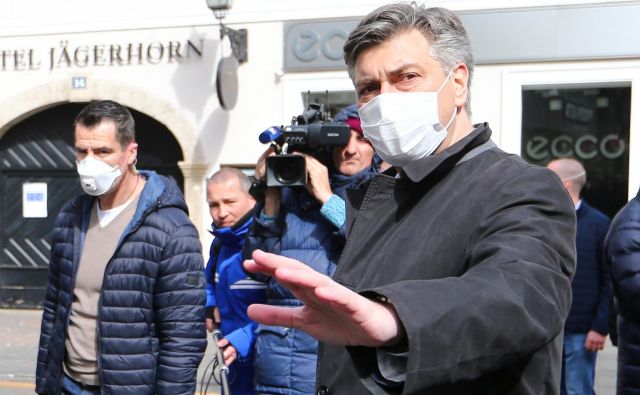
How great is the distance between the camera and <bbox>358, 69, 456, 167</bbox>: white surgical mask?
161cm

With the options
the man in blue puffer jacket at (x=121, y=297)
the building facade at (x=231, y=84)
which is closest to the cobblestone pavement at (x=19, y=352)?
the building facade at (x=231, y=84)

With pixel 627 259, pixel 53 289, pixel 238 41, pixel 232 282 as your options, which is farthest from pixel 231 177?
pixel 238 41

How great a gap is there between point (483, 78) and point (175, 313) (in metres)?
6.88

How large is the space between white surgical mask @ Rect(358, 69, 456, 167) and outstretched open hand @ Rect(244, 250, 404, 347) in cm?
62

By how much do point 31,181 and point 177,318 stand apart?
888 centimetres

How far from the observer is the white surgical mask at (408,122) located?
5.28ft

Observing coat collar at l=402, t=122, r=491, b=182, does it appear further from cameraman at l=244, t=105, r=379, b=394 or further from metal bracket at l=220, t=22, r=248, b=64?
metal bracket at l=220, t=22, r=248, b=64

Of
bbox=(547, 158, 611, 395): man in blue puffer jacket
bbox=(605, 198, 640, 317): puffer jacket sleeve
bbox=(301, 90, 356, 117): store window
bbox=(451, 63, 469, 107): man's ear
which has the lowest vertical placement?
bbox=(547, 158, 611, 395): man in blue puffer jacket

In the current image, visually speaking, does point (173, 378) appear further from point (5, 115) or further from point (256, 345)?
point (5, 115)

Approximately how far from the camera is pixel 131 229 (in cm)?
319

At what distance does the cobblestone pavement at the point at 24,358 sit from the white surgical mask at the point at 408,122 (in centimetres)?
536

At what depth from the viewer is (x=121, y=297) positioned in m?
3.12

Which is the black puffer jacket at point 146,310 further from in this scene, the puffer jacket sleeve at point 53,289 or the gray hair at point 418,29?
the gray hair at point 418,29

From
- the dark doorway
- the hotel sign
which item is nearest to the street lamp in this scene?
the hotel sign
